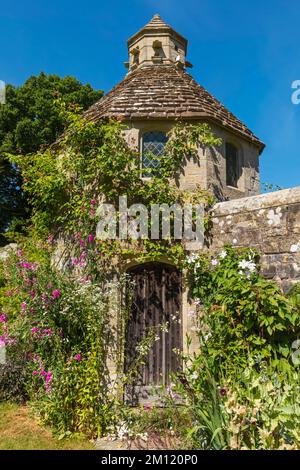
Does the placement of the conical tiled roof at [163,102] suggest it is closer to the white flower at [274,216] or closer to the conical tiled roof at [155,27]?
the conical tiled roof at [155,27]

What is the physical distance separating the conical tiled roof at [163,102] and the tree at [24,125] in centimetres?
932

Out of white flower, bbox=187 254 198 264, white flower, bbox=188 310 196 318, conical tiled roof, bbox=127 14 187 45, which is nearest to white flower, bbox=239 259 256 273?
white flower, bbox=187 254 198 264

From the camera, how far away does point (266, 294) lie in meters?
5.01

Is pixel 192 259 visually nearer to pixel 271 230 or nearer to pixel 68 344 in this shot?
pixel 271 230

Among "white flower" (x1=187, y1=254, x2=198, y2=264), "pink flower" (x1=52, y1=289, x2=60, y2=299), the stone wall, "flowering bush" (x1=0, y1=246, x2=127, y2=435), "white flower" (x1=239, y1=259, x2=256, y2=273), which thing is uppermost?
the stone wall

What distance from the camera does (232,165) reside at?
939cm

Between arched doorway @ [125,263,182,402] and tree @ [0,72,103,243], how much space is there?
13.0 m

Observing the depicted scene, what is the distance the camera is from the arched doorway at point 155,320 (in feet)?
22.1

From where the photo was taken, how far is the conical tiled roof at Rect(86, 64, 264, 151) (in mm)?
8078

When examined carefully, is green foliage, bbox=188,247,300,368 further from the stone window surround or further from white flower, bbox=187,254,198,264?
the stone window surround

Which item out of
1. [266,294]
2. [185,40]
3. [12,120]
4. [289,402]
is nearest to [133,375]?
[266,294]

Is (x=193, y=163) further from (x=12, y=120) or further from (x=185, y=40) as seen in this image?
(x=12, y=120)

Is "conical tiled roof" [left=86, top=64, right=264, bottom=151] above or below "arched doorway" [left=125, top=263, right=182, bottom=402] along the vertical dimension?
above

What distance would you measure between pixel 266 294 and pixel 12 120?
18.8 m
